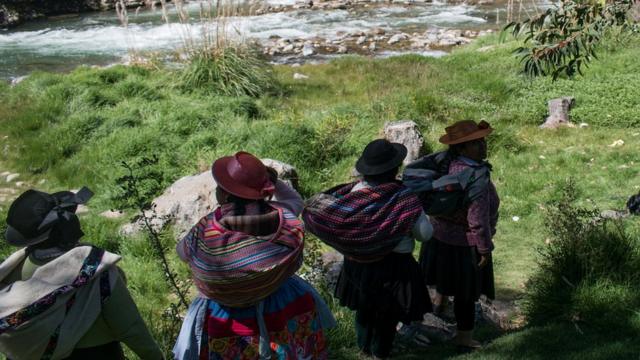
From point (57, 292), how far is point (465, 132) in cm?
231

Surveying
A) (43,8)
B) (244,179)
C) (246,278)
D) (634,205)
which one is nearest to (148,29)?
(43,8)

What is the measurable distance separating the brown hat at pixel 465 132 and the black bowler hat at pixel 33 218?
2111 mm

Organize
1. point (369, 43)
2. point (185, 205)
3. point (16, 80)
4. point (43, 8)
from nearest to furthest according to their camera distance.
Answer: point (185, 205), point (16, 80), point (369, 43), point (43, 8)

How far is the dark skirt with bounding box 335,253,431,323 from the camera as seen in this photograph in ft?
11.6

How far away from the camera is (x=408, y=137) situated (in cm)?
761

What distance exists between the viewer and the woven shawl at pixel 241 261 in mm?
2754

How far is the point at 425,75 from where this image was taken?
38.5 feet

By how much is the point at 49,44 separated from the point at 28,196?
17.5 metres

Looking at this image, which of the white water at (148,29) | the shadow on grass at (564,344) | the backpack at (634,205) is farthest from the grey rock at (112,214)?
the white water at (148,29)

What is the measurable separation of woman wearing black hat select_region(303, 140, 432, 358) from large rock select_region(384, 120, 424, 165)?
406 centimetres

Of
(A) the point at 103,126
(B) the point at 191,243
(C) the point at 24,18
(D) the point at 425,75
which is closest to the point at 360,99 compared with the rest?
(D) the point at 425,75

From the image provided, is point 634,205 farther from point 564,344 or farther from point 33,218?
point 33,218

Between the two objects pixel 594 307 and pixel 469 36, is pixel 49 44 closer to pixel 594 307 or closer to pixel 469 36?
pixel 469 36

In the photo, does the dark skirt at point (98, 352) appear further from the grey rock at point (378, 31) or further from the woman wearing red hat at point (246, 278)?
the grey rock at point (378, 31)
